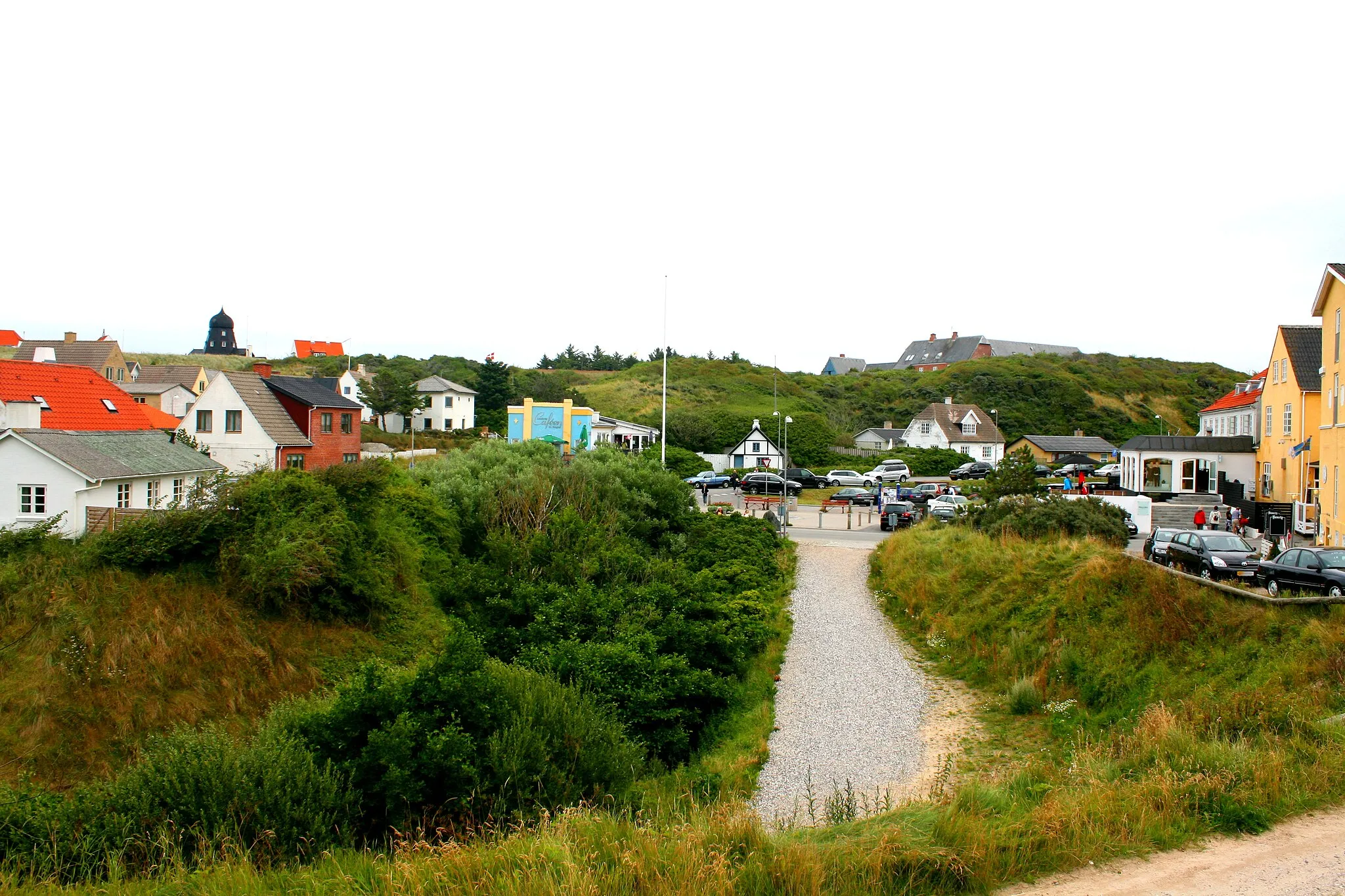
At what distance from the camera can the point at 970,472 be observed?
58.1m

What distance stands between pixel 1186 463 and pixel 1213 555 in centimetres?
2525

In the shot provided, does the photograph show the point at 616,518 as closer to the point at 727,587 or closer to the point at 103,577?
the point at 727,587

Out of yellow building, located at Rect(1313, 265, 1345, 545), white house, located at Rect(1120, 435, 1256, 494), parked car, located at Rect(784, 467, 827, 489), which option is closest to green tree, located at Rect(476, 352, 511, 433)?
parked car, located at Rect(784, 467, 827, 489)

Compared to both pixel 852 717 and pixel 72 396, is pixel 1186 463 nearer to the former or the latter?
pixel 852 717

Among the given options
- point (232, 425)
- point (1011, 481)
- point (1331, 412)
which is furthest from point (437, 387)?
point (1331, 412)

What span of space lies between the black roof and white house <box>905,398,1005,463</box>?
43596mm

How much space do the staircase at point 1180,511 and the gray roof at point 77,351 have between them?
57154mm

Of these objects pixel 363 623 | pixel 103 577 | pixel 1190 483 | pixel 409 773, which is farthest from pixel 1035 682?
pixel 1190 483

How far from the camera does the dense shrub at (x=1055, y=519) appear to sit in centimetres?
2359

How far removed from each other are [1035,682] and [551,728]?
892 cm

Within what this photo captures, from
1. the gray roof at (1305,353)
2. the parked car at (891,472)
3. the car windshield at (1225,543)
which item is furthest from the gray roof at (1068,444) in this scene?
the car windshield at (1225,543)

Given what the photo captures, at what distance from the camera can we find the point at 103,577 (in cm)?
1878

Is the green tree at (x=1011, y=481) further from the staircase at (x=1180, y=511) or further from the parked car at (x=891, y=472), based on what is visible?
the parked car at (x=891, y=472)

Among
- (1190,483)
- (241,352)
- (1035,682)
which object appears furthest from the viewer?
(241,352)
